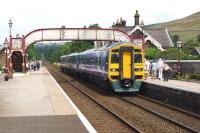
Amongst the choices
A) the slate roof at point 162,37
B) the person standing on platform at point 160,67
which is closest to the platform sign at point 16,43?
the person standing on platform at point 160,67

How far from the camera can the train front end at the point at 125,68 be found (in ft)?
84.8

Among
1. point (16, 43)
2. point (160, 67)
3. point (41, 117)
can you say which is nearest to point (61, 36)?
point (16, 43)

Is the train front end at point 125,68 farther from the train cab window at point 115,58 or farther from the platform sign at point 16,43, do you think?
the platform sign at point 16,43

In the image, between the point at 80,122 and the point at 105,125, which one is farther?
the point at 105,125

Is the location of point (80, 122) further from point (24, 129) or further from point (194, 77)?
point (194, 77)

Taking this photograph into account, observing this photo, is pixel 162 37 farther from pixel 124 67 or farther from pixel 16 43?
pixel 124 67

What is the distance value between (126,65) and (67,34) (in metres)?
29.8

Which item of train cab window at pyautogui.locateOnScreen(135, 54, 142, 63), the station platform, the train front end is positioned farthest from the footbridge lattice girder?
the station platform

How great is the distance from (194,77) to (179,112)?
16.1 meters

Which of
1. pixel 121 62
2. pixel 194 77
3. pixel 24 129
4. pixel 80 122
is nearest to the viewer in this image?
pixel 24 129

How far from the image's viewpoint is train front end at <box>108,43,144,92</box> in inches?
1017

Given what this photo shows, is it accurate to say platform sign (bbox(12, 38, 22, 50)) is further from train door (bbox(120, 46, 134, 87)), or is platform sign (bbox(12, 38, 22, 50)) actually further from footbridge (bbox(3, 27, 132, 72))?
train door (bbox(120, 46, 134, 87))

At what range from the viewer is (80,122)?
45.6 ft

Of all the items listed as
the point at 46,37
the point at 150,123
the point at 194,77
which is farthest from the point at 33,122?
the point at 46,37
